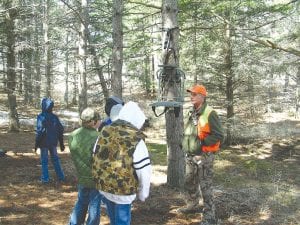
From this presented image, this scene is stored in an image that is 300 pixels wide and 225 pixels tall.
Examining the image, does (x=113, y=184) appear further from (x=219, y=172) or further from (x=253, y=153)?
(x=253, y=153)

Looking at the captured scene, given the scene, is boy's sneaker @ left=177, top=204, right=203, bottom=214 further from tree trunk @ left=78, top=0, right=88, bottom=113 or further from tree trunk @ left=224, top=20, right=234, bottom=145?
tree trunk @ left=78, top=0, right=88, bottom=113

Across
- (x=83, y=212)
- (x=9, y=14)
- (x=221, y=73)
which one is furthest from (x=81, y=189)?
(x=9, y=14)

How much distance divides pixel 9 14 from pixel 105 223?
14973 millimetres

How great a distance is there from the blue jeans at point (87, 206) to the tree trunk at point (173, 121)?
3356 mm

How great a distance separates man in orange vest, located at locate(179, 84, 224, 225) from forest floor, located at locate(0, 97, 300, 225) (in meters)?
0.63

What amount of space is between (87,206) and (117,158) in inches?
59.4

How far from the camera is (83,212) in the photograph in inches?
226

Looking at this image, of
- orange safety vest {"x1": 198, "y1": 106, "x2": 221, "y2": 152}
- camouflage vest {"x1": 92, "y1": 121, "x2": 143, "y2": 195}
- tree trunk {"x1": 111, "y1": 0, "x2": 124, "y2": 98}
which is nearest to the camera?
camouflage vest {"x1": 92, "y1": 121, "x2": 143, "y2": 195}

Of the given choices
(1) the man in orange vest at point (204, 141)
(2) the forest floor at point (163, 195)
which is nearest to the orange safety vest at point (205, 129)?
(1) the man in orange vest at point (204, 141)

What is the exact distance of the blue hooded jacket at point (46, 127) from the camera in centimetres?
938

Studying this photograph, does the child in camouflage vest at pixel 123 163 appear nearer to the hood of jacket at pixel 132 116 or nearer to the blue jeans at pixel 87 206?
the hood of jacket at pixel 132 116

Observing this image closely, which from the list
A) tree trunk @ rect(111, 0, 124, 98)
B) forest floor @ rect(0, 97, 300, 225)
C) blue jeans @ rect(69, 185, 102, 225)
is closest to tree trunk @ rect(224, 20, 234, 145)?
forest floor @ rect(0, 97, 300, 225)

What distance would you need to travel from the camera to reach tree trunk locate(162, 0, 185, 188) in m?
8.66

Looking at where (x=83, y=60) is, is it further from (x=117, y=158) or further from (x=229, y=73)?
(x=117, y=158)
